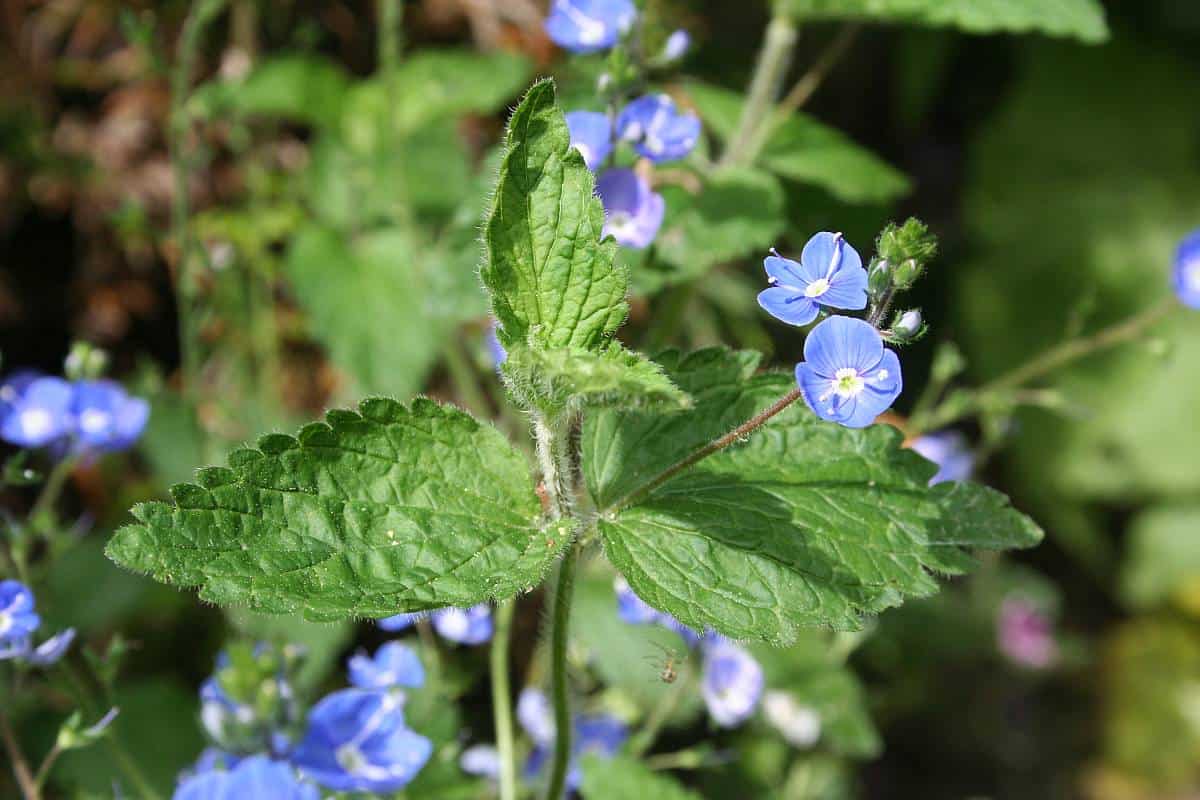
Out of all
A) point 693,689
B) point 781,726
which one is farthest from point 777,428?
point 781,726

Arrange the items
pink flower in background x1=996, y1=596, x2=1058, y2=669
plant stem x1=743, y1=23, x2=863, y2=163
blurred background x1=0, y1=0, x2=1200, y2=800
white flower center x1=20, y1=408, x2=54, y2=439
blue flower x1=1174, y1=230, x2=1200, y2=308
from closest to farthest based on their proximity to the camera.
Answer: white flower center x1=20, y1=408, x2=54, y2=439 < blue flower x1=1174, y1=230, x2=1200, y2=308 < plant stem x1=743, y1=23, x2=863, y2=163 < blurred background x1=0, y1=0, x2=1200, y2=800 < pink flower in background x1=996, y1=596, x2=1058, y2=669

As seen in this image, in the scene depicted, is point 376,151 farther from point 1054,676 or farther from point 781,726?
point 1054,676

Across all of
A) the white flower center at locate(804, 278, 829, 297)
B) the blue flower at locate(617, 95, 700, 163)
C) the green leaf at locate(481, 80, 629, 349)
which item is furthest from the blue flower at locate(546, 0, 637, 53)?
the white flower center at locate(804, 278, 829, 297)

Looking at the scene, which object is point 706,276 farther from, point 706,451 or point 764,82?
point 706,451

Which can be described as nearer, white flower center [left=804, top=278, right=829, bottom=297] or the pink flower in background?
white flower center [left=804, top=278, right=829, bottom=297]

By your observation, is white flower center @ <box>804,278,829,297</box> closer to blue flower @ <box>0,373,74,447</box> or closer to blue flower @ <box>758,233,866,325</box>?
blue flower @ <box>758,233,866,325</box>

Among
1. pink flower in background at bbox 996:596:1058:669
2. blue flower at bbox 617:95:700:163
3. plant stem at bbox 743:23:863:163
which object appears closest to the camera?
blue flower at bbox 617:95:700:163
